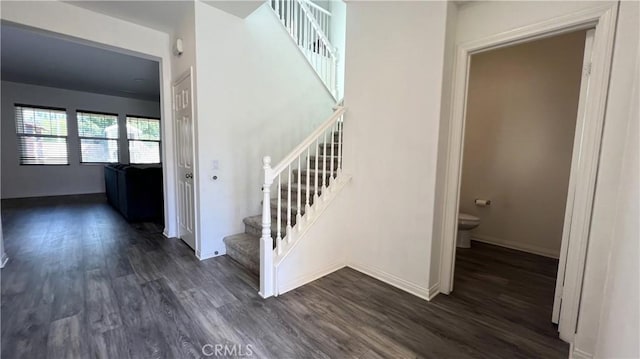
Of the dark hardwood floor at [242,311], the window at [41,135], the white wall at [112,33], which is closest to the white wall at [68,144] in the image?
the window at [41,135]

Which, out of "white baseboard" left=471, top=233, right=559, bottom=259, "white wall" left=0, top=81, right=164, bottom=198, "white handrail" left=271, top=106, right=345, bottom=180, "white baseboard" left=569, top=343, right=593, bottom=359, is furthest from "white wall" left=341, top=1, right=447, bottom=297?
"white wall" left=0, top=81, right=164, bottom=198

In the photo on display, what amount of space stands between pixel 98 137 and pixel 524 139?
9123 millimetres

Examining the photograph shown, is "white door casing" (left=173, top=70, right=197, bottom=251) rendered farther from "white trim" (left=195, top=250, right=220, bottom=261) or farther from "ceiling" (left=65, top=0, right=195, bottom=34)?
"ceiling" (left=65, top=0, right=195, bottom=34)

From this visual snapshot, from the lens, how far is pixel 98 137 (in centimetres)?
689

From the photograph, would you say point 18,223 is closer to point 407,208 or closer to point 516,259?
point 407,208

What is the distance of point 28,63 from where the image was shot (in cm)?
454

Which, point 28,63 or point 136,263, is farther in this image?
point 28,63

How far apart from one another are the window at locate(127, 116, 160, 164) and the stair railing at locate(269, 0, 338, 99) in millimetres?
5959

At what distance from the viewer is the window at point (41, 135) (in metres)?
6.03

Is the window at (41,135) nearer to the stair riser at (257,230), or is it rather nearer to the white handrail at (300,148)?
the stair riser at (257,230)

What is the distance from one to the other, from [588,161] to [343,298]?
1.84 meters

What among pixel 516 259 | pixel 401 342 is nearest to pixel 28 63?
pixel 401 342

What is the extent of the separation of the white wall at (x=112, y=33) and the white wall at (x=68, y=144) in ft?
16.9

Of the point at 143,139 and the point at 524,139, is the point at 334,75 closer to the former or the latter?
the point at 524,139
